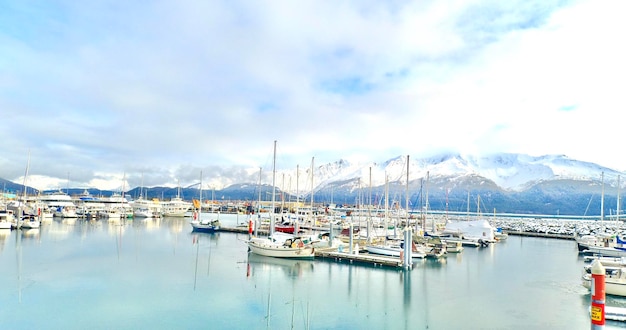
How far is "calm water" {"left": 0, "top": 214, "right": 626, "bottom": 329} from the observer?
14.5m

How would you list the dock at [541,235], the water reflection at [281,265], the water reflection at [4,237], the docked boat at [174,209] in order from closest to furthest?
1. the water reflection at [281,265]
2. the water reflection at [4,237]
3. the dock at [541,235]
4. the docked boat at [174,209]

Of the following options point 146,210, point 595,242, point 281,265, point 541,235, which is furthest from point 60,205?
point 595,242

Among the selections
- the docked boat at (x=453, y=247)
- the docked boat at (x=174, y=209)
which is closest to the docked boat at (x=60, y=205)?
the docked boat at (x=174, y=209)

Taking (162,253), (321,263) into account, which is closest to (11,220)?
(162,253)

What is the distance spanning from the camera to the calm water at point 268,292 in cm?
1450

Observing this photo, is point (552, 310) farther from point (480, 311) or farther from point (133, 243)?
point (133, 243)

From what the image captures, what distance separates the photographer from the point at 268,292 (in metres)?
18.6

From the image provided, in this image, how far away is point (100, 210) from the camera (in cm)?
7281

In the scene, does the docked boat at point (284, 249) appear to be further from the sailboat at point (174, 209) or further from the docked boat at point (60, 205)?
the sailboat at point (174, 209)

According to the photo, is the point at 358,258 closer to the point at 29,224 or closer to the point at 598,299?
the point at 598,299

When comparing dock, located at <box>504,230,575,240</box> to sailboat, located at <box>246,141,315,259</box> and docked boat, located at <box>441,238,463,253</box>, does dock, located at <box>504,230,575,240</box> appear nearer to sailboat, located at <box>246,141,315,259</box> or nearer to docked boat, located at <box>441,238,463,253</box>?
docked boat, located at <box>441,238,463,253</box>

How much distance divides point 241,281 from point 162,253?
1217 cm

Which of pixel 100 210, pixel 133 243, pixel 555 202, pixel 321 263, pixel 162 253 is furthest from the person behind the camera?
pixel 555 202

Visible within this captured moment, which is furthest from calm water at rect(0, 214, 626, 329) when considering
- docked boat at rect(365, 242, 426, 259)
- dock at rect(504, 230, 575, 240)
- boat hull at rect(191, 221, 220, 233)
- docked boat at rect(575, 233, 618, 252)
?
dock at rect(504, 230, 575, 240)
